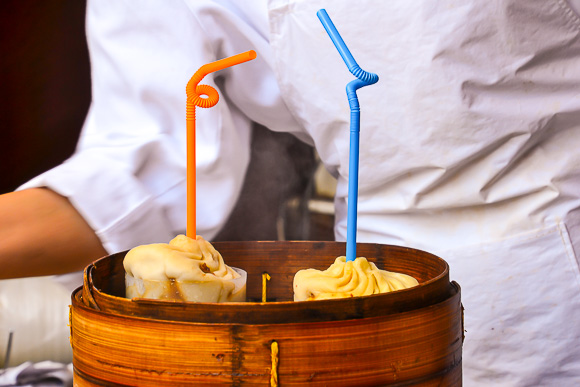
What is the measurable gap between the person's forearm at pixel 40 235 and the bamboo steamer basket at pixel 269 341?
0.41 metres

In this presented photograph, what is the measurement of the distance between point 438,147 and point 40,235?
746mm

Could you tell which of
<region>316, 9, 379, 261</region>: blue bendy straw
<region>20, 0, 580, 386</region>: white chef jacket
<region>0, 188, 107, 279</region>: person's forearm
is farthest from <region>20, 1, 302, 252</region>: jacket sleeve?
<region>316, 9, 379, 261</region>: blue bendy straw

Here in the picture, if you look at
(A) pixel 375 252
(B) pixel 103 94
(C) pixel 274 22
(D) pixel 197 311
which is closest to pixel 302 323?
(D) pixel 197 311

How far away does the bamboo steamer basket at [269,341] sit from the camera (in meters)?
0.63

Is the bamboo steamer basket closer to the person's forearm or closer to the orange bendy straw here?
the orange bendy straw

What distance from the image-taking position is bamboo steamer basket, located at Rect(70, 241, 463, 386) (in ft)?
2.07

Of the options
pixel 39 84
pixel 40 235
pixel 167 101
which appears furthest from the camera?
pixel 39 84

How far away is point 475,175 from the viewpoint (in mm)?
1157

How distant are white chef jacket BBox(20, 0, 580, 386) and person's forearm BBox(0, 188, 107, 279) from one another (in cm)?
3

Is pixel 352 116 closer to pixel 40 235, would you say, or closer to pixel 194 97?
pixel 194 97

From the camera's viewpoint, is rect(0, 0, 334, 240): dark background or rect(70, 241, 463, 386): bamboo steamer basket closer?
rect(70, 241, 463, 386): bamboo steamer basket

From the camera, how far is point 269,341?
628 millimetres

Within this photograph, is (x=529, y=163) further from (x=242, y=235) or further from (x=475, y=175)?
(x=242, y=235)

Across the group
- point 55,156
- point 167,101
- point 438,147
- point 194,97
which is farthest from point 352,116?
point 55,156
